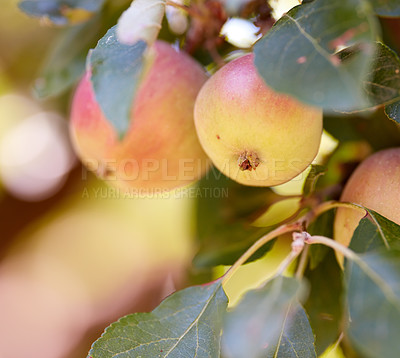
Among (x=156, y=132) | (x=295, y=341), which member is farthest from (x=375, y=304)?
(x=156, y=132)

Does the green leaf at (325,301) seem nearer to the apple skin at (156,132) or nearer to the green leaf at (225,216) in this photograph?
the green leaf at (225,216)

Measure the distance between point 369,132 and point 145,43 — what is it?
472 mm

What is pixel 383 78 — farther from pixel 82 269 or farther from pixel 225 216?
pixel 82 269

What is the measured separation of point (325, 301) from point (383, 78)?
391 mm

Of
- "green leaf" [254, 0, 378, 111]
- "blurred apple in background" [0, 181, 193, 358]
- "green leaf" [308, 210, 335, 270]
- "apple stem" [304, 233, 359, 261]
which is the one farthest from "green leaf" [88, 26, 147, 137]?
"blurred apple in background" [0, 181, 193, 358]

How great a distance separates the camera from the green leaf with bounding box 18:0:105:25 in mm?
862

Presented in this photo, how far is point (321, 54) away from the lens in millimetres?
443

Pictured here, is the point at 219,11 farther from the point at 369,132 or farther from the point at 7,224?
the point at 7,224

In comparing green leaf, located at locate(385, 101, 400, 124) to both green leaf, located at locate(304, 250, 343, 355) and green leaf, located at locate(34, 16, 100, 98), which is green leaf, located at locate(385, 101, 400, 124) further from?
green leaf, located at locate(34, 16, 100, 98)

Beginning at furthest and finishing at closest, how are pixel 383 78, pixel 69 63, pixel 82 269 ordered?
pixel 82 269, pixel 69 63, pixel 383 78

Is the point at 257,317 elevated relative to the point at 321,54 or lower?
lower

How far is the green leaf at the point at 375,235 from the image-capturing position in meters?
0.53

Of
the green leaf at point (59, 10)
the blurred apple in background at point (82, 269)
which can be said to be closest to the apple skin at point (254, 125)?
the green leaf at point (59, 10)

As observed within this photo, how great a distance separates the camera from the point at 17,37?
1.64 metres
